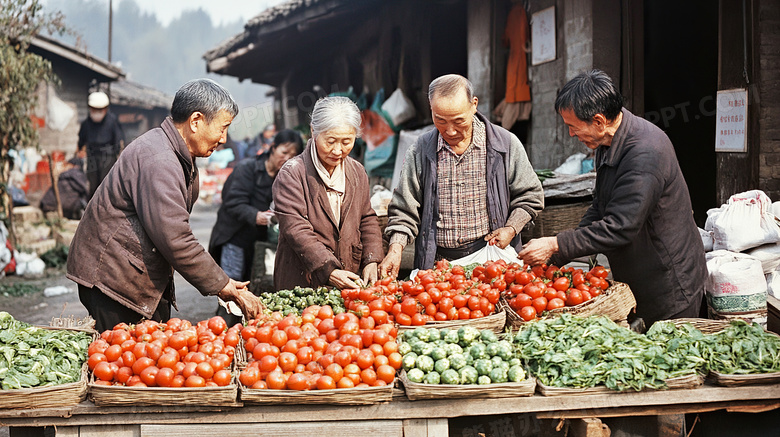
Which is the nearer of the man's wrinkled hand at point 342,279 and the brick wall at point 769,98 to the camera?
the man's wrinkled hand at point 342,279

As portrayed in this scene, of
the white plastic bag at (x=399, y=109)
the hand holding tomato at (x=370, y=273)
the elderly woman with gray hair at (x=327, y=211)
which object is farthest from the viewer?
the white plastic bag at (x=399, y=109)

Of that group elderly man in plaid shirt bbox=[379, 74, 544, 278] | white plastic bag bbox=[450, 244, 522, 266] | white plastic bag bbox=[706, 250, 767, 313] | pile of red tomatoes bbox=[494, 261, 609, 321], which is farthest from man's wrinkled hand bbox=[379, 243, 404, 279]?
white plastic bag bbox=[706, 250, 767, 313]

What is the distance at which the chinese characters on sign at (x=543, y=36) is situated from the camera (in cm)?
723

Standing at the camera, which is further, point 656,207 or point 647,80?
point 647,80

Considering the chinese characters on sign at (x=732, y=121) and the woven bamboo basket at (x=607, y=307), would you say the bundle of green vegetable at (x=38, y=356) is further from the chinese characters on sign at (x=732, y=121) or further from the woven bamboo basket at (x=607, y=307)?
the chinese characters on sign at (x=732, y=121)

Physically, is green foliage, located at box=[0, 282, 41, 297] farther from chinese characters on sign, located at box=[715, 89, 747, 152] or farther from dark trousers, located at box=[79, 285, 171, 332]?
chinese characters on sign, located at box=[715, 89, 747, 152]

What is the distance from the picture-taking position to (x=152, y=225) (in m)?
3.35

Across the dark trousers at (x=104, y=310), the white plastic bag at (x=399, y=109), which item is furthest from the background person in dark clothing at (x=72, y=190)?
the dark trousers at (x=104, y=310)

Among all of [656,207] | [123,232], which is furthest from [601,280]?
[123,232]

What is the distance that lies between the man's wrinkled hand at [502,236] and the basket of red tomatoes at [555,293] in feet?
0.86

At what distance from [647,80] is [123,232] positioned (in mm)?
7553

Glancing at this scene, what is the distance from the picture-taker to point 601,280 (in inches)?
142

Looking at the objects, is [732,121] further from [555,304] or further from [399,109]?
[399,109]

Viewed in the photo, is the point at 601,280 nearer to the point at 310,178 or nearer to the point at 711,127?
the point at 310,178
